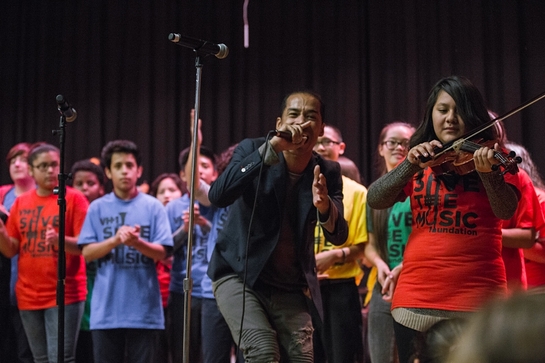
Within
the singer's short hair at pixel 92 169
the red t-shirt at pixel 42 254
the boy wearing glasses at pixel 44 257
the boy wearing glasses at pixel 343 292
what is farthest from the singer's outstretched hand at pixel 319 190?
the singer's short hair at pixel 92 169

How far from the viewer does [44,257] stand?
4.12 metres

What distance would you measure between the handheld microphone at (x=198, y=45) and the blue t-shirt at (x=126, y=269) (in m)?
1.43

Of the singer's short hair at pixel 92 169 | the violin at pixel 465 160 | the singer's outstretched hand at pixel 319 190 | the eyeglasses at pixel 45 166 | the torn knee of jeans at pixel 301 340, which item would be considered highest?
the singer's short hair at pixel 92 169

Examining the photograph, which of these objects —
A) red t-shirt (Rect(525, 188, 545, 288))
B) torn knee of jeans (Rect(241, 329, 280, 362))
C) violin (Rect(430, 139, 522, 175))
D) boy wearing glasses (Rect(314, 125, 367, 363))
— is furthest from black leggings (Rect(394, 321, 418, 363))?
red t-shirt (Rect(525, 188, 545, 288))

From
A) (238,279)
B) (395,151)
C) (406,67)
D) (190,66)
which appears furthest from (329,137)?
(190,66)

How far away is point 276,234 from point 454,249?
2.18 feet

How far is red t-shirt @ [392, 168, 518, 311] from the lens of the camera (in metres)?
2.38

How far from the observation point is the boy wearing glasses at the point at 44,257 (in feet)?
13.2

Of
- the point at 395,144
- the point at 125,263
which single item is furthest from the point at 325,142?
the point at 125,263

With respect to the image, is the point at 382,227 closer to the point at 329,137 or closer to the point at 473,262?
the point at 329,137

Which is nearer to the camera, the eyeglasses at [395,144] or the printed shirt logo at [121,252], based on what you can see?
the eyeglasses at [395,144]

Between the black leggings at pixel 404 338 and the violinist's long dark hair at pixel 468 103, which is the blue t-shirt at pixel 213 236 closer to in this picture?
the black leggings at pixel 404 338

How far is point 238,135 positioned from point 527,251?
146 inches

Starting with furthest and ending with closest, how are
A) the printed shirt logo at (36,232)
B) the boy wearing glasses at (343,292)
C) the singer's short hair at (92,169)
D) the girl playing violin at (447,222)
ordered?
the singer's short hair at (92,169) → the printed shirt logo at (36,232) → the boy wearing glasses at (343,292) → the girl playing violin at (447,222)
